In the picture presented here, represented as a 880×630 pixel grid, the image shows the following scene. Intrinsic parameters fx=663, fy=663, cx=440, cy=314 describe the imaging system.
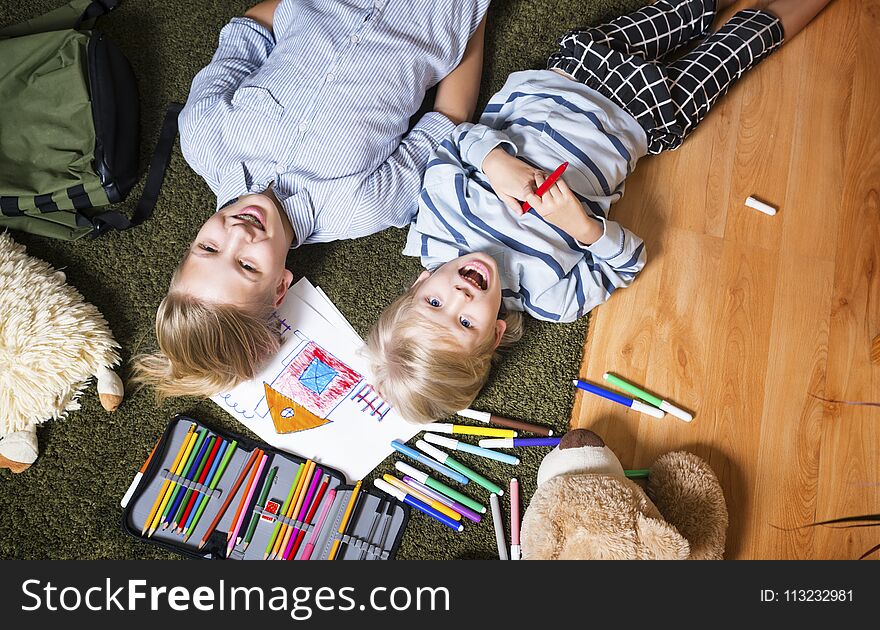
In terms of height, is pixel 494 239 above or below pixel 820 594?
above

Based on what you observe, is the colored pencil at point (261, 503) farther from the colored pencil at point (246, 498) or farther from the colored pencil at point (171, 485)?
the colored pencil at point (171, 485)

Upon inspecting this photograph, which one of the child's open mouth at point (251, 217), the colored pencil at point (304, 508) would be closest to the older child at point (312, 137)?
the child's open mouth at point (251, 217)

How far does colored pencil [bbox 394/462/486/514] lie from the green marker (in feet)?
1.04

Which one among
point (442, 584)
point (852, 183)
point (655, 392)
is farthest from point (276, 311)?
point (852, 183)

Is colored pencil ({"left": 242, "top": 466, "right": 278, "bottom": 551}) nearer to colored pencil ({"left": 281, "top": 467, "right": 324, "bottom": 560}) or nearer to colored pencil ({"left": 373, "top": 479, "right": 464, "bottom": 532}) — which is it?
colored pencil ({"left": 281, "top": 467, "right": 324, "bottom": 560})

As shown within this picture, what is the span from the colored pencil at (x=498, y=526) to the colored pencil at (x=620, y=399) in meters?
0.25

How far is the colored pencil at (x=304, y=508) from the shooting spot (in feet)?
3.64

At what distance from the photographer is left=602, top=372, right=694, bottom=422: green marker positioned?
115 cm

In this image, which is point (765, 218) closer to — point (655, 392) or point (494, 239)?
point (655, 392)

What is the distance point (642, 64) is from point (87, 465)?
3.85 ft

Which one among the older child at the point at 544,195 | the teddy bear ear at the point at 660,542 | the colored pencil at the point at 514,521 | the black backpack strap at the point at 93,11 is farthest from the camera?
the black backpack strap at the point at 93,11

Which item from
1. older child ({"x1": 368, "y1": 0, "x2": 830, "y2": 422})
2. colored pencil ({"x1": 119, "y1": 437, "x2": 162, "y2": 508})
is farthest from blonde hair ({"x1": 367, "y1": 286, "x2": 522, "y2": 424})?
colored pencil ({"x1": 119, "y1": 437, "x2": 162, "y2": 508})

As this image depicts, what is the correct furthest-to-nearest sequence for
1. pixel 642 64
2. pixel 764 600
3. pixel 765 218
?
pixel 765 218 → pixel 642 64 → pixel 764 600

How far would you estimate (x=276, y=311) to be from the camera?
1.19 metres
